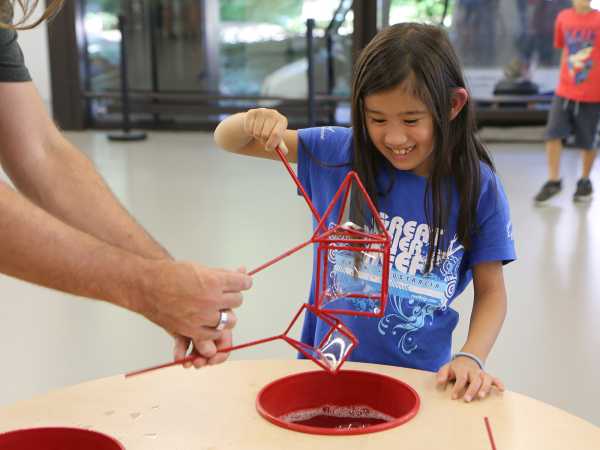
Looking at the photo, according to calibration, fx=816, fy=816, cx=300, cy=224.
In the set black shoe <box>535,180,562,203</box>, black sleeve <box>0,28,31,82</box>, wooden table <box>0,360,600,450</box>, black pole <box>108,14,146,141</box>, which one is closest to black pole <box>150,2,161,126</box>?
black pole <box>108,14,146,141</box>

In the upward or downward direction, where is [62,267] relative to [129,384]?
upward

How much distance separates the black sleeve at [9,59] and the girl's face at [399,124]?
0.56 m

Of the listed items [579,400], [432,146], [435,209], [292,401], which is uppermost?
[432,146]

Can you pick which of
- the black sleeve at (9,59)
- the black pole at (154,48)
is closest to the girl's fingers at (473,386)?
the black sleeve at (9,59)

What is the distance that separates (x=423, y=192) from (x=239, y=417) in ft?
1.82

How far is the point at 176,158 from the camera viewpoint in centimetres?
548

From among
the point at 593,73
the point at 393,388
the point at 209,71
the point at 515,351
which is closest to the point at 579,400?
the point at 515,351

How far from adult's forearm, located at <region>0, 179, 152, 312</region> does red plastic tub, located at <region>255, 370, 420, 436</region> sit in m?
0.26

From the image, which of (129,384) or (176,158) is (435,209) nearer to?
(129,384)

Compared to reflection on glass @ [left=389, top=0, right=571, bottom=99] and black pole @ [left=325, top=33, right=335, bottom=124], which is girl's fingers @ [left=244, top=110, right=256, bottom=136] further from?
black pole @ [left=325, top=33, right=335, bottom=124]

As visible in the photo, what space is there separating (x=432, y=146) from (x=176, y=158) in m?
4.27

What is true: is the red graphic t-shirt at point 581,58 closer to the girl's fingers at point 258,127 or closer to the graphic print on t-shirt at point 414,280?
the graphic print on t-shirt at point 414,280

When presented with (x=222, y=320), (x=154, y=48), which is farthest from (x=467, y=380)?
(x=154, y=48)

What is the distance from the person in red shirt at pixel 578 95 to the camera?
13.4 ft
